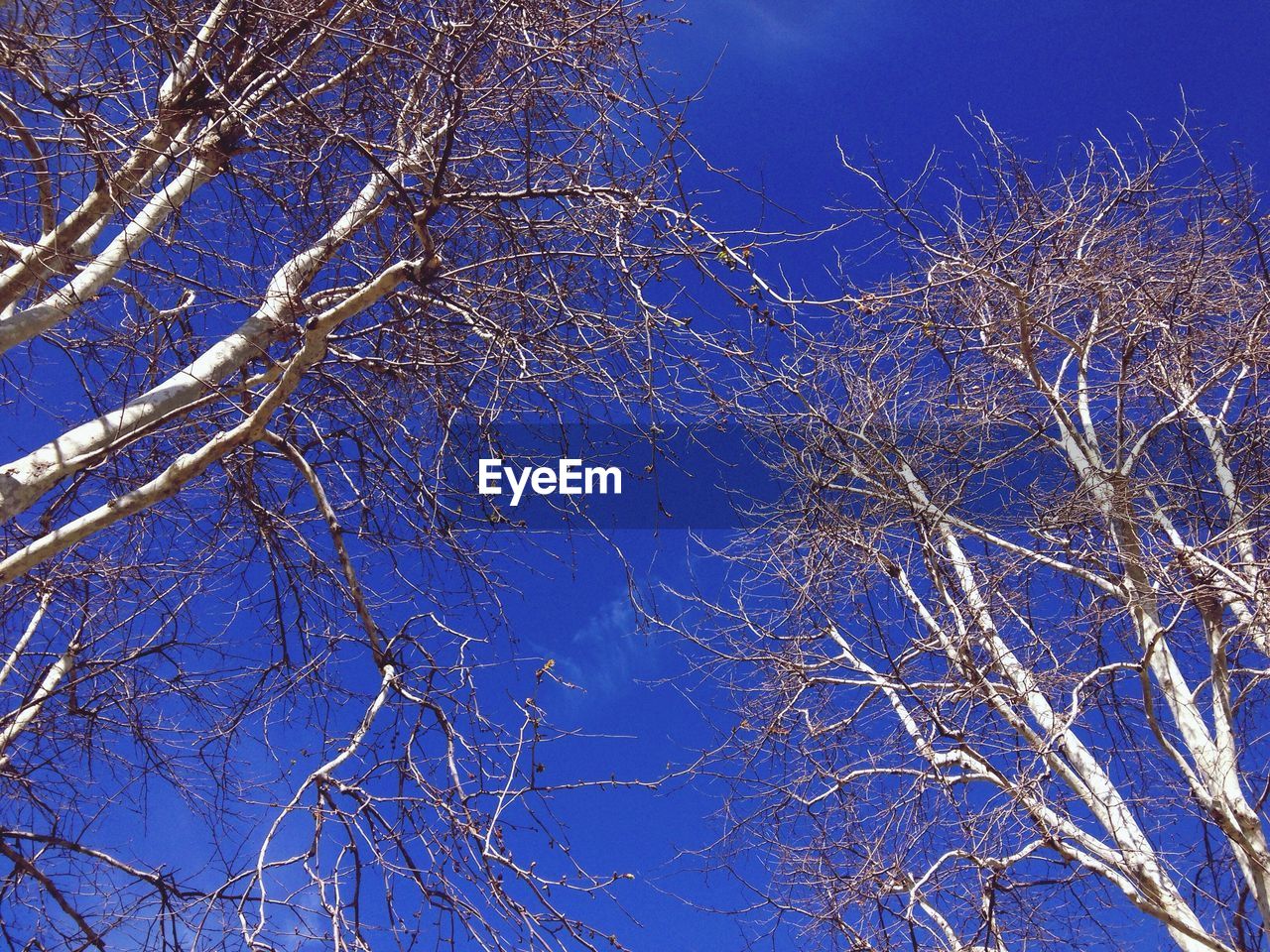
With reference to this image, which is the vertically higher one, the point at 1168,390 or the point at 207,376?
the point at 1168,390

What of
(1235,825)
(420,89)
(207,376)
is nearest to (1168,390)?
(1235,825)

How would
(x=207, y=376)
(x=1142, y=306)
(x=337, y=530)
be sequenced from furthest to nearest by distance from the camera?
1. (x=1142, y=306)
2. (x=337, y=530)
3. (x=207, y=376)

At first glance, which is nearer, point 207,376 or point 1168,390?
point 207,376

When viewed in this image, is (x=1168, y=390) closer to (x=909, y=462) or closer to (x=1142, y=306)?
(x=1142, y=306)

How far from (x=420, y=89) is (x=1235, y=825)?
5.09 metres

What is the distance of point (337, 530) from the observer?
459 cm

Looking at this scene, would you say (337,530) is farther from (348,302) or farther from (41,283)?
(41,283)

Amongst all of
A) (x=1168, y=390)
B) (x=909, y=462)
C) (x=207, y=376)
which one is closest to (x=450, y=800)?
(x=207, y=376)

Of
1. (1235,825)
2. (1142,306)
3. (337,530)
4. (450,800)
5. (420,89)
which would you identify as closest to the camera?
(450,800)

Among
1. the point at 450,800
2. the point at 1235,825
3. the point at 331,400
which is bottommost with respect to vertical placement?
the point at 450,800

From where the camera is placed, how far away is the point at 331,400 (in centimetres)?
541

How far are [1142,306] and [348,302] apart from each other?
454cm

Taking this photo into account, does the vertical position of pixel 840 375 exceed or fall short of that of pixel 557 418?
it exceeds it

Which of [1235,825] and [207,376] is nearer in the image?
[207,376]
